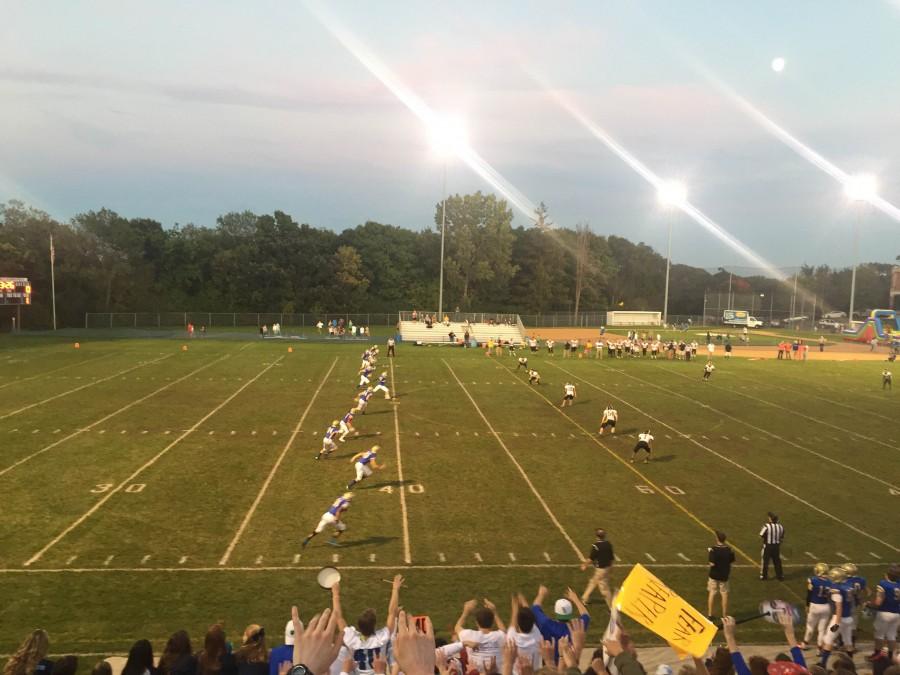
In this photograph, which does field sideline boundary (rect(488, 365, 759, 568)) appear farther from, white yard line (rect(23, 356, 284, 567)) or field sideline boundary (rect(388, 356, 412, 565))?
white yard line (rect(23, 356, 284, 567))

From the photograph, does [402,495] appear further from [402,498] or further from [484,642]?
[484,642]

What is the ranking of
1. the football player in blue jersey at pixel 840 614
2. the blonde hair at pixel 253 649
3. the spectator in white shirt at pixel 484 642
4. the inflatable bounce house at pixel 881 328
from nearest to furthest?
the blonde hair at pixel 253 649 → the spectator in white shirt at pixel 484 642 → the football player in blue jersey at pixel 840 614 → the inflatable bounce house at pixel 881 328

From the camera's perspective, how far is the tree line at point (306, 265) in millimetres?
66938

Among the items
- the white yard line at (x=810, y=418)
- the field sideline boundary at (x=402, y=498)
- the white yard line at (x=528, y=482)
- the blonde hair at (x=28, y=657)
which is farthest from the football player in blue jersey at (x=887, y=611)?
the white yard line at (x=810, y=418)

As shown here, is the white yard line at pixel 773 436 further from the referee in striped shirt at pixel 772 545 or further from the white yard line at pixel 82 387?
the white yard line at pixel 82 387

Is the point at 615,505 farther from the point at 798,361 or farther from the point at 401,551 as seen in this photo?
the point at 798,361

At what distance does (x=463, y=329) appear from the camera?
59.9 metres

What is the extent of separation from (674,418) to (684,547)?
41.0ft

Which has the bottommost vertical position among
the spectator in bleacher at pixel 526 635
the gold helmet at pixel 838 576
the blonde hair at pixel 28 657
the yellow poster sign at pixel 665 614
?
the gold helmet at pixel 838 576

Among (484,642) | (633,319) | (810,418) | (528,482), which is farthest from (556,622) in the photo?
(633,319)

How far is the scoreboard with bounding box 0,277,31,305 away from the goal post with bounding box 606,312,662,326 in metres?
63.1

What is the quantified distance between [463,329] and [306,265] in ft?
87.3

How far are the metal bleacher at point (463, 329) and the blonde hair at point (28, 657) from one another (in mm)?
48018

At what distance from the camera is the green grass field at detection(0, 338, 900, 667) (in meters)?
10.2
